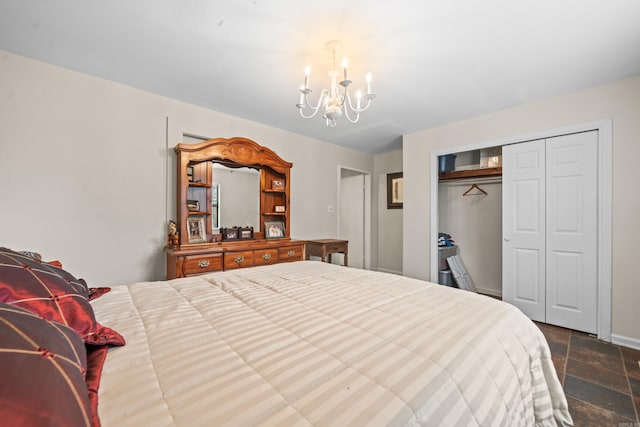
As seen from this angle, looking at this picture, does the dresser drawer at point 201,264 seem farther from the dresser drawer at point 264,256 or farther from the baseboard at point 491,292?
the baseboard at point 491,292

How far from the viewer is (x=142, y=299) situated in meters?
1.36

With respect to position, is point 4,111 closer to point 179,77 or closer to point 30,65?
point 30,65

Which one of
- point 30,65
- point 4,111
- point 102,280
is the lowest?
point 102,280

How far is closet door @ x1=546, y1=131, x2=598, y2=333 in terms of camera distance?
262 centimetres

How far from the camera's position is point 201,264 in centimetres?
269

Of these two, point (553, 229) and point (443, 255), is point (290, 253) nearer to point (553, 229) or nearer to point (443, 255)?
point (443, 255)

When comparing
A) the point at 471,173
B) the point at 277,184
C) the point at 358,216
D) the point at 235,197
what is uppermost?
the point at 471,173

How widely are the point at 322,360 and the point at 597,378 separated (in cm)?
235

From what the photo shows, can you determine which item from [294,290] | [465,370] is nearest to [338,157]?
[294,290]

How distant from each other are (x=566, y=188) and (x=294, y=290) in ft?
10.1

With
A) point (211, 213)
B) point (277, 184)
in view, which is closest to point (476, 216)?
point (277, 184)

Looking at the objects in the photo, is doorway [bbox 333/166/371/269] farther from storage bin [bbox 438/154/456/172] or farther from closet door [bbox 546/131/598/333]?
closet door [bbox 546/131/598/333]

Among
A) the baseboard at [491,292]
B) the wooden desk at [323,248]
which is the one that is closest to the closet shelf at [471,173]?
the baseboard at [491,292]

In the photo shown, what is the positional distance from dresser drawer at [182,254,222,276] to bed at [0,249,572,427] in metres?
1.15
